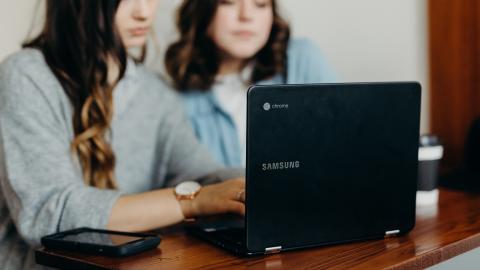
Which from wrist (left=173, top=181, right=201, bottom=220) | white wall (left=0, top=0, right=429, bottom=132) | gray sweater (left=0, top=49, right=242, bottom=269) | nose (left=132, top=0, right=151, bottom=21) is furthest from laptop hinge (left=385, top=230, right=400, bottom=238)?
white wall (left=0, top=0, right=429, bottom=132)

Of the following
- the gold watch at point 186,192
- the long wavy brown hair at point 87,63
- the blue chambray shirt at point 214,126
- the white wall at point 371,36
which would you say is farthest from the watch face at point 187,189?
the white wall at point 371,36

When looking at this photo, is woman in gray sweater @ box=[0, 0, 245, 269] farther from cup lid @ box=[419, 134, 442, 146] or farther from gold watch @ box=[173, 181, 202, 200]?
cup lid @ box=[419, 134, 442, 146]

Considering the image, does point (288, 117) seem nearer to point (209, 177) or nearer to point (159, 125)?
point (209, 177)

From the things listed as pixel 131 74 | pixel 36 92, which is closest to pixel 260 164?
pixel 36 92

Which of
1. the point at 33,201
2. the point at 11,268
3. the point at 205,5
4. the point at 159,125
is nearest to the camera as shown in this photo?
the point at 33,201

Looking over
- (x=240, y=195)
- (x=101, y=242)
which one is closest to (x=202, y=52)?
(x=240, y=195)

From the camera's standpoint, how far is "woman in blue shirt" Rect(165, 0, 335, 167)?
176cm

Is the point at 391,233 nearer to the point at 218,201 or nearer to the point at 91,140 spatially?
the point at 218,201

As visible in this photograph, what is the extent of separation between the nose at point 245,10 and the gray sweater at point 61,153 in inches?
10.3

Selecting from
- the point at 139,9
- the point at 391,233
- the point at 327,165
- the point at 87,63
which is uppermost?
the point at 139,9

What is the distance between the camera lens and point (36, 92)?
1.32m

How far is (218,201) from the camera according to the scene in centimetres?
118

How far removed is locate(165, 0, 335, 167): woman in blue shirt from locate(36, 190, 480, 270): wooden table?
2.20 ft

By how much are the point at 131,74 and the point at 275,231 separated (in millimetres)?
688
